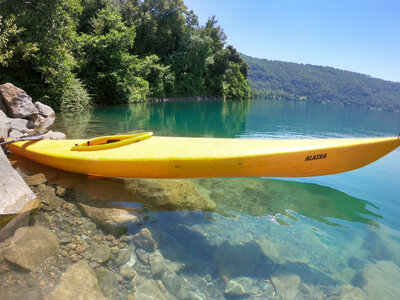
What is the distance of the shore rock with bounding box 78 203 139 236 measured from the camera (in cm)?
276

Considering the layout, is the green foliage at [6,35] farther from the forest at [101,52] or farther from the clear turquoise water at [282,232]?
the clear turquoise water at [282,232]

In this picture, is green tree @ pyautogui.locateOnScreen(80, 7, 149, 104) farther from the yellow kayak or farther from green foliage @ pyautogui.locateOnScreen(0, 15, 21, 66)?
the yellow kayak

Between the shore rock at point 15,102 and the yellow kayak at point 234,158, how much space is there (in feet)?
19.4

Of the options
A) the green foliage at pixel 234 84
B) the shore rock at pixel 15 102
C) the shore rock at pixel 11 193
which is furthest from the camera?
the green foliage at pixel 234 84

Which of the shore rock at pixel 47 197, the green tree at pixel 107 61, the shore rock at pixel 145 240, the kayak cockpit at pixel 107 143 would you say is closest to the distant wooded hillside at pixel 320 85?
the green tree at pixel 107 61

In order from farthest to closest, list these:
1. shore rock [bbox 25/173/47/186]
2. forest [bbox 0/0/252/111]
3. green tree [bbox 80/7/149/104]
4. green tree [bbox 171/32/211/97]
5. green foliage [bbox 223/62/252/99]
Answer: green foliage [bbox 223/62/252/99], green tree [bbox 171/32/211/97], green tree [bbox 80/7/149/104], forest [bbox 0/0/252/111], shore rock [bbox 25/173/47/186]

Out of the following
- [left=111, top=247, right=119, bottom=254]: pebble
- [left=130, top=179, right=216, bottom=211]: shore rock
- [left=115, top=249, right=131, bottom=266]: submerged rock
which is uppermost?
[left=130, top=179, right=216, bottom=211]: shore rock

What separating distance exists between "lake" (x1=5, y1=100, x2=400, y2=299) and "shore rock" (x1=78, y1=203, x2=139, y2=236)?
118 mm

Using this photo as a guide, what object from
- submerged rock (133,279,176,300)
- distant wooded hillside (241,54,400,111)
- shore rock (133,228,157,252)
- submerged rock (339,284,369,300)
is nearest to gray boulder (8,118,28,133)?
shore rock (133,228,157,252)

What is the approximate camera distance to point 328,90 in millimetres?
113688

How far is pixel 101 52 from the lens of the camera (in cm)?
1659

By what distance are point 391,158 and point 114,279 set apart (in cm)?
813

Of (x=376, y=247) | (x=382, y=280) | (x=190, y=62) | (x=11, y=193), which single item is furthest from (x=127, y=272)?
(x=190, y=62)

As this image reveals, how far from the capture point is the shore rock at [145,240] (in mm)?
2550
